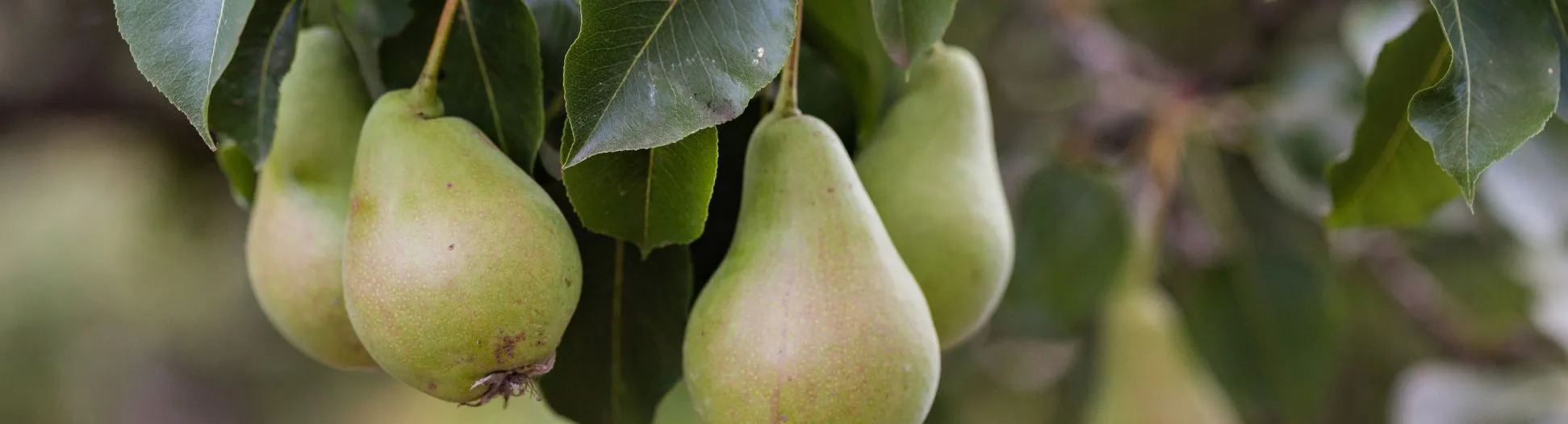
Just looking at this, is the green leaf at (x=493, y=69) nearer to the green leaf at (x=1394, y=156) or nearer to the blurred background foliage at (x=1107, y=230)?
the blurred background foliage at (x=1107, y=230)

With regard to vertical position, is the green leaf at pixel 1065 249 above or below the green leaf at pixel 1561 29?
below

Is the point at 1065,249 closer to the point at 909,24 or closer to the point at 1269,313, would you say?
the point at 1269,313

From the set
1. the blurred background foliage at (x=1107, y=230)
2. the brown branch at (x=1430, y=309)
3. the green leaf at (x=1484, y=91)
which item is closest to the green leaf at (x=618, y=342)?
the blurred background foliage at (x=1107, y=230)

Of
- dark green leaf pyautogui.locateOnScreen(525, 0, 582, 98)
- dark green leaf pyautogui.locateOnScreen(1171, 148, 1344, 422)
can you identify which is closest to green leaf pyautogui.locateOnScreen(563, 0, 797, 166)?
dark green leaf pyautogui.locateOnScreen(525, 0, 582, 98)

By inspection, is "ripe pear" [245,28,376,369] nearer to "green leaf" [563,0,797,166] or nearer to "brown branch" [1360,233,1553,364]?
"green leaf" [563,0,797,166]

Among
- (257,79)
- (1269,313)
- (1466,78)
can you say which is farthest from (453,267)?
(1269,313)

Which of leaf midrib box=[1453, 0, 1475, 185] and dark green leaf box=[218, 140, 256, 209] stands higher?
leaf midrib box=[1453, 0, 1475, 185]
